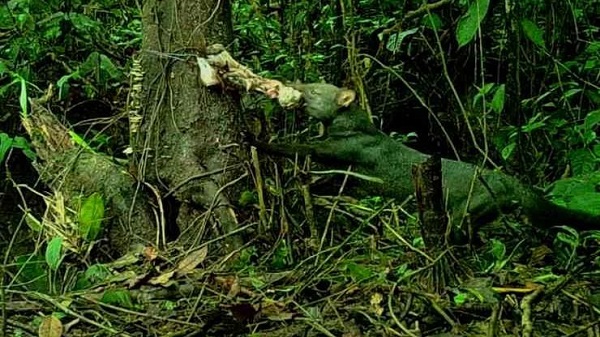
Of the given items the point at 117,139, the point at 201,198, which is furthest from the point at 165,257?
the point at 117,139

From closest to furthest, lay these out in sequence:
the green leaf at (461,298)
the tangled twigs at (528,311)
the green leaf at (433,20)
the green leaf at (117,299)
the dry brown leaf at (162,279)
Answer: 1. the tangled twigs at (528,311)
2. the green leaf at (461,298)
3. the green leaf at (117,299)
4. the dry brown leaf at (162,279)
5. the green leaf at (433,20)

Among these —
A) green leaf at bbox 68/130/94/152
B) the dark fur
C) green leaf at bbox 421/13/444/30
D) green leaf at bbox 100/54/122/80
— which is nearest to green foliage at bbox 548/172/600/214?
the dark fur

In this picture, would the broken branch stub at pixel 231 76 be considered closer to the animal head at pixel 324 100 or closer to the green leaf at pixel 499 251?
the animal head at pixel 324 100

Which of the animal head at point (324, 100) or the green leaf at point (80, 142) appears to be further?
the green leaf at point (80, 142)

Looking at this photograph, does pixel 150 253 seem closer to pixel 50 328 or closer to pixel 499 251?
pixel 50 328

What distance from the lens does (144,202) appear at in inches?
124

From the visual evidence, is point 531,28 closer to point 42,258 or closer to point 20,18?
point 42,258

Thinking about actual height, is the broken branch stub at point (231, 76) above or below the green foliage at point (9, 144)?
above

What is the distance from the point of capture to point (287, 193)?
3.16 meters

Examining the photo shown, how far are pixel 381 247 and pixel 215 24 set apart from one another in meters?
1.01

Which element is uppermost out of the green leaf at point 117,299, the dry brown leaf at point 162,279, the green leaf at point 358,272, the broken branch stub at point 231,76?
the broken branch stub at point 231,76

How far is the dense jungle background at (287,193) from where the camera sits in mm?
2293

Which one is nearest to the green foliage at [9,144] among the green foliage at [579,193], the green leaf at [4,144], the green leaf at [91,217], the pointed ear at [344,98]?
the green leaf at [4,144]

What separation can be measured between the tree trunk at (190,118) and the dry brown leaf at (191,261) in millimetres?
220
